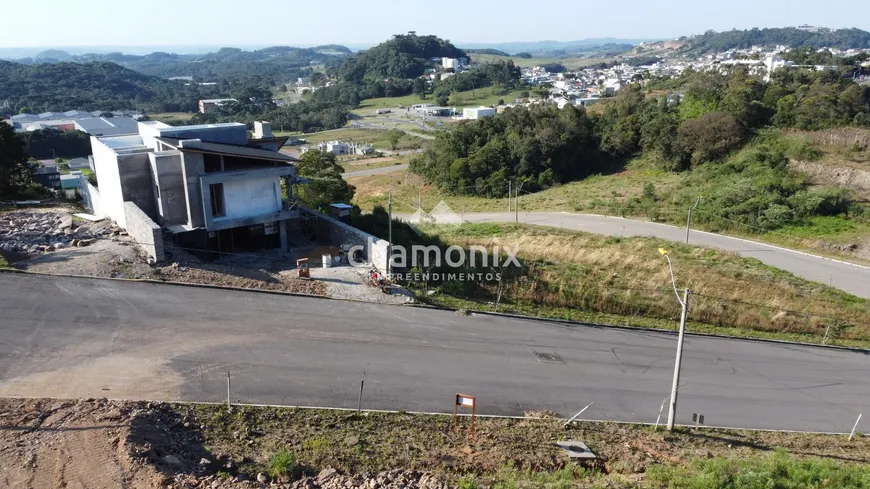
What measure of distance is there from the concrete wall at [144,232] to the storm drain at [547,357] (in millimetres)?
12604

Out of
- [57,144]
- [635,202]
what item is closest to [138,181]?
[635,202]

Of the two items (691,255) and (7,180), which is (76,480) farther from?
(7,180)

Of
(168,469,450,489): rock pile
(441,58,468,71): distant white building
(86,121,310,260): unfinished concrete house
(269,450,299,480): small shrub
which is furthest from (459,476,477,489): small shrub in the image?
(441,58,468,71): distant white building

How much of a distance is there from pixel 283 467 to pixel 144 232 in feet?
44.0

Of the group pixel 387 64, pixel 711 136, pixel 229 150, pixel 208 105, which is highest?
pixel 387 64

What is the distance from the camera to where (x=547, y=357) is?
1566 cm

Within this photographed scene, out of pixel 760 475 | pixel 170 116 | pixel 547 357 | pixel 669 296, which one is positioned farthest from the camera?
pixel 170 116

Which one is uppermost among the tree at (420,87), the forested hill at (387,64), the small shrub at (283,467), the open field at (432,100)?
the forested hill at (387,64)

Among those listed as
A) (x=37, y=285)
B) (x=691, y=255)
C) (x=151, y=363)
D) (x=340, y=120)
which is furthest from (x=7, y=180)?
(x=340, y=120)

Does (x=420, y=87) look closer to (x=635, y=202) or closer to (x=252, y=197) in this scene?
(x=635, y=202)

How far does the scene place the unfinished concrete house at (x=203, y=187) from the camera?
2039cm

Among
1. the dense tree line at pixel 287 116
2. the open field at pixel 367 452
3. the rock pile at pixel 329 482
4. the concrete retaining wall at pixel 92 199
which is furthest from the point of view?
the dense tree line at pixel 287 116

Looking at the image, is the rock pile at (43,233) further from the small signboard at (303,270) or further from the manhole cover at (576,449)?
the manhole cover at (576,449)

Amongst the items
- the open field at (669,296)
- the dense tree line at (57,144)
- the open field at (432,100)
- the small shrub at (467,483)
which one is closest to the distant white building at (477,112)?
the open field at (432,100)
